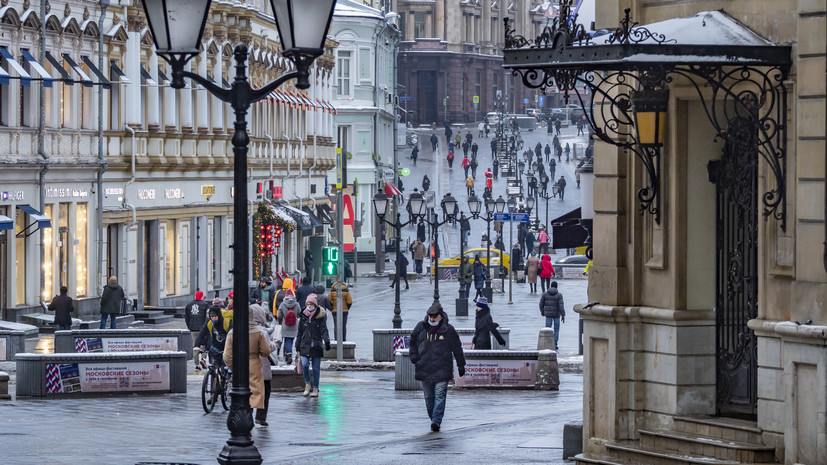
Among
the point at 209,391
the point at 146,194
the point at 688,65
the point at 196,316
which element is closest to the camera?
the point at 688,65

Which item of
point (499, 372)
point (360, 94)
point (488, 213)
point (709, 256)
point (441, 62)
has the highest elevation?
point (441, 62)

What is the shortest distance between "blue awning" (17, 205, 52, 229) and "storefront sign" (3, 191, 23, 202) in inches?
8.2

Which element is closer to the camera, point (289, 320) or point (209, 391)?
point (209, 391)

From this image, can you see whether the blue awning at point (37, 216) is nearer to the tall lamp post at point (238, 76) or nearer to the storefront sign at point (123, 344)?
the storefront sign at point (123, 344)

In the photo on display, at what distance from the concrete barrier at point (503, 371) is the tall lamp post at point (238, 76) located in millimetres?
15420

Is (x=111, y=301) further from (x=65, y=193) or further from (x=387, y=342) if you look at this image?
(x=387, y=342)

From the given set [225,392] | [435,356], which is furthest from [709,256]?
[225,392]

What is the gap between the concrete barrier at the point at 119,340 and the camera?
3056 centimetres

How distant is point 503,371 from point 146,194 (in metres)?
21.9

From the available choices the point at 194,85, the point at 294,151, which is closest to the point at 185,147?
the point at 194,85

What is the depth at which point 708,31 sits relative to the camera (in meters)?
13.6

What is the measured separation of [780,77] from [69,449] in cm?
933

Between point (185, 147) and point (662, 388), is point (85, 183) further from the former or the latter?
point (662, 388)

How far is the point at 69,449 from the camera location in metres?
18.9
